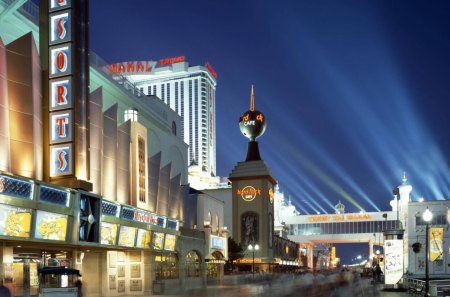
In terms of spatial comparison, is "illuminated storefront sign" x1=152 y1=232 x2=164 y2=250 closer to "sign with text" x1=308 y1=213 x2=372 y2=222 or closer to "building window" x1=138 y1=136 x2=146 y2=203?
"building window" x1=138 y1=136 x2=146 y2=203

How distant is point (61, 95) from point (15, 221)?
24.5 ft

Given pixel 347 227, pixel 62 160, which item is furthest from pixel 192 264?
pixel 347 227

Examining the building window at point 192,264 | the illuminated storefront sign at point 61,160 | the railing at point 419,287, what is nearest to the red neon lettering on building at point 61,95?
the illuminated storefront sign at point 61,160

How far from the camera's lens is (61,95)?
96.8 ft

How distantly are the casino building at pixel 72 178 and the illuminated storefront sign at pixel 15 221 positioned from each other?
0.05 meters

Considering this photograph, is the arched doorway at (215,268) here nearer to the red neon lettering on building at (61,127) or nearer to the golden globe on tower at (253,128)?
the red neon lettering on building at (61,127)

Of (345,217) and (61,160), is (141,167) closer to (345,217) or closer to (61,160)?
(61,160)

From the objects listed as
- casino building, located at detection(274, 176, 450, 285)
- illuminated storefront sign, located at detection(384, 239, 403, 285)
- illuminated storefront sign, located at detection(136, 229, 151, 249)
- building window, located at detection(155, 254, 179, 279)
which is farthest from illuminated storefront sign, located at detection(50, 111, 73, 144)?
illuminated storefront sign, located at detection(384, 239, 403, 285)

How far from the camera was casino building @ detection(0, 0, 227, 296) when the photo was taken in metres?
26.9

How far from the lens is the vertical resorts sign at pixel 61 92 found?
95.8 feet

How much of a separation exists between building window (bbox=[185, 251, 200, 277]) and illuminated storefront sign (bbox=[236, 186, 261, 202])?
5381 cm

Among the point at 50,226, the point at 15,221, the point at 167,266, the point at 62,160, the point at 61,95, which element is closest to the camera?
the point at 15,221

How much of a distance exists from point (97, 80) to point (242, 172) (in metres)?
74.7

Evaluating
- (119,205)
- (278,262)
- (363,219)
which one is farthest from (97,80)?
(363,219)
